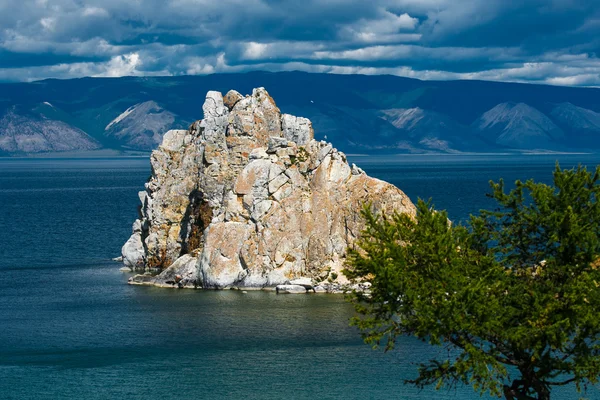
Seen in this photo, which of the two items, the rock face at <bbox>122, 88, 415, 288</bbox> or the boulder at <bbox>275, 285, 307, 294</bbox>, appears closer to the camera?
the boulder at <bbox>275, 285, 307, 294</bbox>

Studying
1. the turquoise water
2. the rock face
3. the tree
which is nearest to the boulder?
the rock face

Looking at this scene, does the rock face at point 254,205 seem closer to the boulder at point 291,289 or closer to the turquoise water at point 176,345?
the boulder at point 291,289

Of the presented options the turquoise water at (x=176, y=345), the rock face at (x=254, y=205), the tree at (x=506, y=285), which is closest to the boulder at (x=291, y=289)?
the rock face at (x=254, y=205)

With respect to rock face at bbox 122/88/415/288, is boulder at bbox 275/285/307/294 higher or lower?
lower

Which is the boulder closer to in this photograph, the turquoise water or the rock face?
the rock face

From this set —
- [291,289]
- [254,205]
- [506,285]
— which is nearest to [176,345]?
[291,289]

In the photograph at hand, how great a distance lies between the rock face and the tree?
4285 cm

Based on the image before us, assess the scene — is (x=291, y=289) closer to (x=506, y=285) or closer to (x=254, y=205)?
(x=254, y=205)

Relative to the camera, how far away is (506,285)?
37281mm

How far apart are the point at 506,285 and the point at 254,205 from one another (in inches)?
1925

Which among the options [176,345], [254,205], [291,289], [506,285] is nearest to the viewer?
[506,285]

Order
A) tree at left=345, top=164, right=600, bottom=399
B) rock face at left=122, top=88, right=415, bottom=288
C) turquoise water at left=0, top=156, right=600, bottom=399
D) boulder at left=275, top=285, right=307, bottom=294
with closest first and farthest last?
tree at left=345, top=164, right=600, bottom=399 < turquoise water at left=0, top=156, right=600, bottom=399 < boulder at left=275, top=285, right=307, bottom=294 < rock face at left=122, top=88, right=415, bottom=288

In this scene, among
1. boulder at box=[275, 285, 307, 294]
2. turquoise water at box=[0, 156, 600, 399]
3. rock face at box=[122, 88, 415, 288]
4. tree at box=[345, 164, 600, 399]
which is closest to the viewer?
tree at box=[345, 164, 600, 399]

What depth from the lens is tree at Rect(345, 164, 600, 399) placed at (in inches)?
1389
